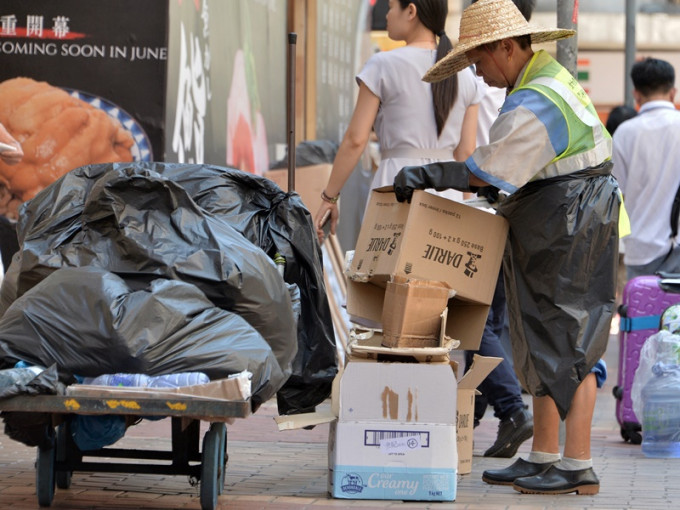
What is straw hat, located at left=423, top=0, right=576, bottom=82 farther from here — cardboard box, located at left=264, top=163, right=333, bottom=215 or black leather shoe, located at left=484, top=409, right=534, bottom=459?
cardboard box, located at left=264, top=163, right=333, bottom=215

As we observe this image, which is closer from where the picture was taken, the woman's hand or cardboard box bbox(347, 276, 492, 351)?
cardboard box bbox(347, 276, 492, 351)

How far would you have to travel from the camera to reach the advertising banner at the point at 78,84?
7.95 metres

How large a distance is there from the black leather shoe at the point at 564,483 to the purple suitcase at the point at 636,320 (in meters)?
1.85

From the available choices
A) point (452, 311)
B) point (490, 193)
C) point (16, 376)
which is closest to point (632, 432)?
point (452, 311)

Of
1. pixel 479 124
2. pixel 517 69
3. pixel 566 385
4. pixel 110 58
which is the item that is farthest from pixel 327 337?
pixel 110 58

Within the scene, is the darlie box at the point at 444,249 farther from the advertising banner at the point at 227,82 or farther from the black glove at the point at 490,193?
the advertising banner at the point at 227,82

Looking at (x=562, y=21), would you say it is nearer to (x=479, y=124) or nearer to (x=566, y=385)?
(x=479, y=124)

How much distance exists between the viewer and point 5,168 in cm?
800

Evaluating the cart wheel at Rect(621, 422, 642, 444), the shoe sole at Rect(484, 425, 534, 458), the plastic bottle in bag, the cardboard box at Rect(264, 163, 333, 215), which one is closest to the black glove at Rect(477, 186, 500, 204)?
the shoe sole at Rect(484, 425, 534, 458)

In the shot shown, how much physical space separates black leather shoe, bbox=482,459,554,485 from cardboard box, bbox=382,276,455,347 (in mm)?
800

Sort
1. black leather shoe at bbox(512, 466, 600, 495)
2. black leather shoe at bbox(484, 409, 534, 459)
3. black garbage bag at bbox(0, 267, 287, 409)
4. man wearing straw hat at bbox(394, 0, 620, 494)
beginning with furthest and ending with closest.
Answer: black leather shoe at bbox(484, 409, 534, 459) < black leather shoe at bbox(512, 466, 600, 495) < man wearing straw hat at bbox(394, 0, 620, 494) < black garbage bag at bbox(0, 267, 287, 409)

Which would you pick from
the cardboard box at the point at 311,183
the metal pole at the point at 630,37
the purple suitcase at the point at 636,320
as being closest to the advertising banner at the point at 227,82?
the cardboard box at the point at 311,183

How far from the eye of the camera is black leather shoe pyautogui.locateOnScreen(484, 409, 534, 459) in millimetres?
6527

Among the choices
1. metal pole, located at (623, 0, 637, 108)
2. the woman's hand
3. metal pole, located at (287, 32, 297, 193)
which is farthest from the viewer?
metal pole, located at (623, 0, 637, 108)
